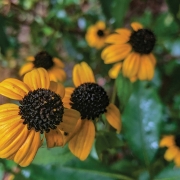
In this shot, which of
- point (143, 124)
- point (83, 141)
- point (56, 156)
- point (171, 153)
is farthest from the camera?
point (171, 153)

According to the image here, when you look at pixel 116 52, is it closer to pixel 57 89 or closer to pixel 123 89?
pixel 123 89

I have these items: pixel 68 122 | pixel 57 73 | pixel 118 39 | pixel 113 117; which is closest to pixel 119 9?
pixel 118 39

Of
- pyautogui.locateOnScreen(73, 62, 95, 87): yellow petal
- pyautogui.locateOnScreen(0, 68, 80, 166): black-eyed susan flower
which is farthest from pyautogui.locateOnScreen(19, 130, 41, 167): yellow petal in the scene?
pyautogui.locateOnScreen(73, 62, 95, 87): yellow petal

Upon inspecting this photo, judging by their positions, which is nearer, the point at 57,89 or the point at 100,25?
the point at 57,89

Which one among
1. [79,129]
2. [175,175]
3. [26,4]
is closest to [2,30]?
Answer: [79,129]

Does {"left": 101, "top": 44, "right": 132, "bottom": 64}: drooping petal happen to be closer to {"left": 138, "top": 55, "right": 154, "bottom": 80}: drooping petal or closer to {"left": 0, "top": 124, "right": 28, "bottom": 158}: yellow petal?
{"left": 138, "top": 55, "right": 154, "bottom": 80}: drooping petal

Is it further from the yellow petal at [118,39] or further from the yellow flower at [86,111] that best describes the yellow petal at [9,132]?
the yellow petal at [118,39]

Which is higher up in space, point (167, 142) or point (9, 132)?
point (9, 132)
